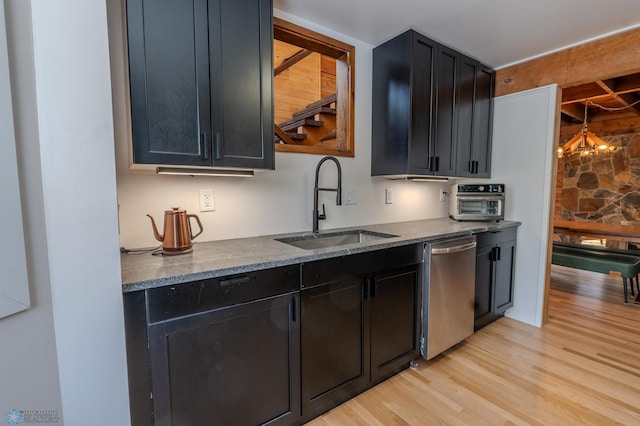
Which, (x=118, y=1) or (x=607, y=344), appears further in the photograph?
(x=607, y=344)

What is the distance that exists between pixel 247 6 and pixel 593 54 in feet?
8.52

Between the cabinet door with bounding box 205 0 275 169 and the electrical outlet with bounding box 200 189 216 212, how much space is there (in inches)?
13.3

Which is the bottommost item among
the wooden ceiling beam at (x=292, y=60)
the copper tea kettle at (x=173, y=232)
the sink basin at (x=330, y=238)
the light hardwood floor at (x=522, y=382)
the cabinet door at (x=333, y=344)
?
the light hardwood floor at (x=522, y=382)

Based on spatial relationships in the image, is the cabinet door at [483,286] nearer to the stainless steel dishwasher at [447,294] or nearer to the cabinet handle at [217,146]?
the stainless steel dishwasher at [447,294]

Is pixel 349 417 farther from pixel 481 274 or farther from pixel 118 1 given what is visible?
pixel 118 1

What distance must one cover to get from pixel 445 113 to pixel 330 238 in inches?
55.3

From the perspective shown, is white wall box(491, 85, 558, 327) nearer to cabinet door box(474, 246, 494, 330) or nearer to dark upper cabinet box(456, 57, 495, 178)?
dark upper cabinet box(456, 57, 495, 178)

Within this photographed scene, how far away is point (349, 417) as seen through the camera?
62.4 inches

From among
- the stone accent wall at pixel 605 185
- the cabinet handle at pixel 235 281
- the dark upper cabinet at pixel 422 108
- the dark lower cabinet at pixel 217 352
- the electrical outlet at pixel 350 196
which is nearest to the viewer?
the dark lower cabinet at pixel 217 352

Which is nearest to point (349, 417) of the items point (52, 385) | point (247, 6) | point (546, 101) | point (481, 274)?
A: point (52, 385)

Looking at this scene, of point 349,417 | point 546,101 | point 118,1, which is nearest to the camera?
point 118,1

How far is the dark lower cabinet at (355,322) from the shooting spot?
147 cm

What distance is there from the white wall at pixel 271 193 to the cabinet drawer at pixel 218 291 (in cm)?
58

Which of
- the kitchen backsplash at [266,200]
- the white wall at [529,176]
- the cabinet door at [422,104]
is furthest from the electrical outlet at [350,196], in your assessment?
A: the white wall at [529,176]
